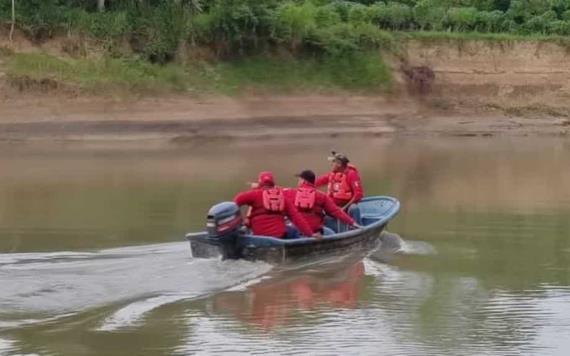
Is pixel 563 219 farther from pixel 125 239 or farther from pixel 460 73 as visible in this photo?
pixel 460 73

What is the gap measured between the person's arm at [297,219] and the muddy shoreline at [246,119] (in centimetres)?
2019

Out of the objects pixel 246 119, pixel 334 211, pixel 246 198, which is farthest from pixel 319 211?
pixel 246 119

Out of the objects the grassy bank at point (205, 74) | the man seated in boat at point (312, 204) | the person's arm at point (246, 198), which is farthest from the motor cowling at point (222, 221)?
the grassy bank at point (205, 74)

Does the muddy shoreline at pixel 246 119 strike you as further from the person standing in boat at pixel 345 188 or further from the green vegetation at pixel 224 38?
the person standing in boat at pixel 345 188

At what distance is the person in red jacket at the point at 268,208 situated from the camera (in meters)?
16.2

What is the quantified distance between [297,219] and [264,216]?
0.45 m

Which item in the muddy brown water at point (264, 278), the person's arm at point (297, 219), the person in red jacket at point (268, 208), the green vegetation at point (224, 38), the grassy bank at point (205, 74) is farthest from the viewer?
the green vegetation at point (224, 38)

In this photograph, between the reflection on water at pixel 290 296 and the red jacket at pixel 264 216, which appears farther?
the red jacket at pixel 264 216

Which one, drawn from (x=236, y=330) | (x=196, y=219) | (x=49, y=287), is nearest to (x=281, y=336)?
(x=236, y=330)

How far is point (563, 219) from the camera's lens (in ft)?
70.7

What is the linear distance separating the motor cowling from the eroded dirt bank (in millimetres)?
20833

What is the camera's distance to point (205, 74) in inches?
1638

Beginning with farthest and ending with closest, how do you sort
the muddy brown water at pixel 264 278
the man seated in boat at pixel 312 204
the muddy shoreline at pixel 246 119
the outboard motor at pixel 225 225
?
1. the muddy shoreline at pixel 246 119
2. the man seated in boat at pixel 312 204
3. the outboard motor at pixel 225 225
4. the muddy brown water at pixel 264 278

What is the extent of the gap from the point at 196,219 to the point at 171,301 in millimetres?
6959
